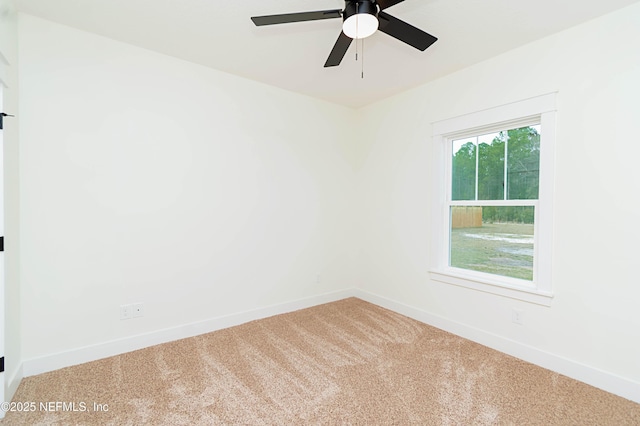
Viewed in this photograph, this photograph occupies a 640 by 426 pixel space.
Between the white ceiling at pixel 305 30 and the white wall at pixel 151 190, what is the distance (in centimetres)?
23

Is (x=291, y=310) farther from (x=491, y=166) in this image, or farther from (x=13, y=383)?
(x=491, y=166)

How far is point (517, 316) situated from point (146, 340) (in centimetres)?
319

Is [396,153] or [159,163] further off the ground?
[396,153]

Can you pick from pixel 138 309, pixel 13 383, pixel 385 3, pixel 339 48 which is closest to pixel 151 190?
pixel 138 309

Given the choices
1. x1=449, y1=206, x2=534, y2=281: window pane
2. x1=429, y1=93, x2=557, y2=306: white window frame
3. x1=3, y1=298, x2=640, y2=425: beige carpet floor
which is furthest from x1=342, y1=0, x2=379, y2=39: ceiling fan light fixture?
x1=3, y1=298, x2=640, y2=425: beige carpet floor

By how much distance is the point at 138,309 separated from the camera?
2662 mm

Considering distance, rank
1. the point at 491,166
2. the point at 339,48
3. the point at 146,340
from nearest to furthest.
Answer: the point at 339,48
the point at 146,340
the point at 491,166

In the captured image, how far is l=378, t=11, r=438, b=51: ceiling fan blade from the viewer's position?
65.1 inches

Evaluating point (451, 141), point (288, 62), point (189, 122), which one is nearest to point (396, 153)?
point (451, 141)

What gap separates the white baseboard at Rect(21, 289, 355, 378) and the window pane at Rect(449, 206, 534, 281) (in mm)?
1829

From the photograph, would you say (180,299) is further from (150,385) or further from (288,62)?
(288,62)

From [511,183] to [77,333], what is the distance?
12.5 feet

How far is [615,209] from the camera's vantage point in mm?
2107

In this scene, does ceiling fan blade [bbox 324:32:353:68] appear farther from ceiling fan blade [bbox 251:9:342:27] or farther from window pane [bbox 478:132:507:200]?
window pane [bbox 478:132:507:200]
